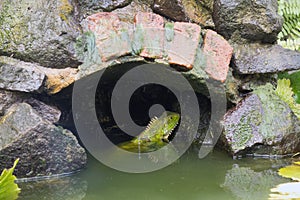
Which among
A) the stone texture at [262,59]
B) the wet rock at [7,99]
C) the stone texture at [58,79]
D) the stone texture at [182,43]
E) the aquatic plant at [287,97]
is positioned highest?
the stone texture at [182,43]

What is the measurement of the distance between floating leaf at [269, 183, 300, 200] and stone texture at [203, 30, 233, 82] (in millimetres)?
981

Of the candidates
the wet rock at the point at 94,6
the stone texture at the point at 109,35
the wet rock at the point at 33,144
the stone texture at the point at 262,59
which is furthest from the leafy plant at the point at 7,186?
the stone texture at the point at 262,59

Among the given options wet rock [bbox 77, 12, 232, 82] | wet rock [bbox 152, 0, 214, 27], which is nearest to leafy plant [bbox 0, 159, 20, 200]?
wet rock [bbox 77, 12, 232, 82]

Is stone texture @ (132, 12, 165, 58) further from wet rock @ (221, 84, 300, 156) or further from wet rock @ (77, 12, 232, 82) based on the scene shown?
wet rock @ (221, 84, 300, 156)

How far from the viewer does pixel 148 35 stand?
9.13ft

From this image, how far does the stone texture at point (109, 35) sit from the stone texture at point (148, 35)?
2.6 inches

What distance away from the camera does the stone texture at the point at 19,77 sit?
2.52 meters

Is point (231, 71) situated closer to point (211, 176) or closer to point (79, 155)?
point (211, 176)

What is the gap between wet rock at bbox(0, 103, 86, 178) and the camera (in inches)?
96.0

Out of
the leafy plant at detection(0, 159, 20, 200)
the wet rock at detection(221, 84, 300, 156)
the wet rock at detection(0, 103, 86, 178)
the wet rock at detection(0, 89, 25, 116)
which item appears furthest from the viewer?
the wet rock at detection(221, 84, 300, 156)

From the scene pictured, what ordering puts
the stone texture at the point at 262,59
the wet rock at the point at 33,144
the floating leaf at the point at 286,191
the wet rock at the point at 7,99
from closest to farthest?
the floating leaf at the point at 286,191, the wet rock at the point at 33,144, the wet rock at the point at 7,99, the stone texture at the point at 262,59

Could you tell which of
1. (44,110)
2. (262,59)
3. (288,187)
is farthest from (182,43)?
(288,187)

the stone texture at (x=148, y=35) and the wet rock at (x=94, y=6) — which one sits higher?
the wet rock at (x=94, y=6)

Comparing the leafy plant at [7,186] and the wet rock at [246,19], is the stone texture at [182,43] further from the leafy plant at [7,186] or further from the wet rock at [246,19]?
the leafy plant at [7,186]
